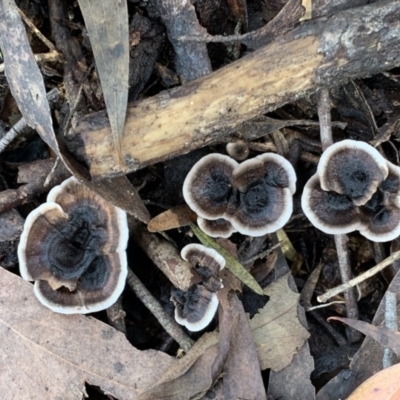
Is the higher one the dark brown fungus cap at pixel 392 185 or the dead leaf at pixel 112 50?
the dead leaf at pixel 112 50

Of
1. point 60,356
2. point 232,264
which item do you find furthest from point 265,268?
point 60,356

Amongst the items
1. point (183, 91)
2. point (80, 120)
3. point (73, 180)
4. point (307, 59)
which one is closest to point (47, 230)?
point (73, 180)

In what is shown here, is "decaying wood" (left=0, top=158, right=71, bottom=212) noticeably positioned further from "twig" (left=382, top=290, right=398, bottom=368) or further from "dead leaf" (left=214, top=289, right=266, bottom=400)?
"twig" (left=382, top=290, right=398, bottom=368)

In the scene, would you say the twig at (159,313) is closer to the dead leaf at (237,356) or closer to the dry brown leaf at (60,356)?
the dry brown leaf at (60,356)

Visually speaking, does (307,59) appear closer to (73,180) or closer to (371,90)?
(371,90)

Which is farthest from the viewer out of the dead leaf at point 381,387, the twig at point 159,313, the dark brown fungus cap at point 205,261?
the twig at point 159,313

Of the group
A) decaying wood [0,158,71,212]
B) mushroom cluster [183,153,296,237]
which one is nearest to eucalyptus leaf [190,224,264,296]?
mushroom cluster [183,153,296,237]

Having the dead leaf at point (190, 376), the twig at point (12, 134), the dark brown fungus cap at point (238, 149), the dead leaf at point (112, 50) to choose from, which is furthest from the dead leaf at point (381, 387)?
the twig at point (12, 134)
